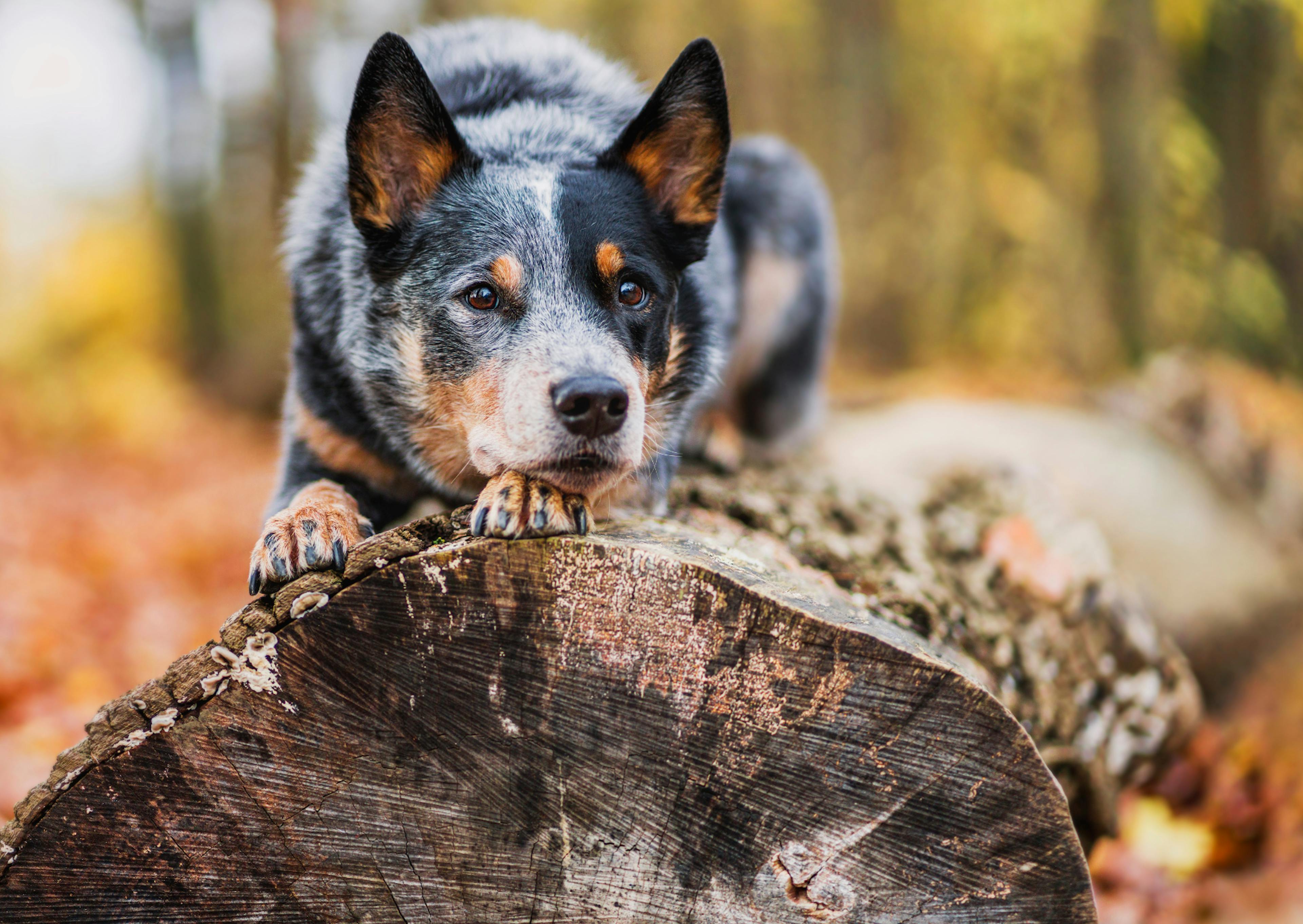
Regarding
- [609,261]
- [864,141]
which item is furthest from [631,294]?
[864,141]

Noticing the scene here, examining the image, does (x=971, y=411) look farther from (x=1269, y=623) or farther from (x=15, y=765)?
(x=15, y=765)

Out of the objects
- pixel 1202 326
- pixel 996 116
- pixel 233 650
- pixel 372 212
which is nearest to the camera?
pixel 233 650

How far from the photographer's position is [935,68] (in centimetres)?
1012

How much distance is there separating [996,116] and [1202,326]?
3143 mm

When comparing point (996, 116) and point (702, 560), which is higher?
point (996, 116)

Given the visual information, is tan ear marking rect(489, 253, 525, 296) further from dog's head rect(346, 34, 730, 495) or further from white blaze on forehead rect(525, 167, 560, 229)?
white blaze on forehead rect(525, 167, 560, 229)

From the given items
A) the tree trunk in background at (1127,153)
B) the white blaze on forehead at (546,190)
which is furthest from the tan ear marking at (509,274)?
the tree trunk in background at (1127,153)

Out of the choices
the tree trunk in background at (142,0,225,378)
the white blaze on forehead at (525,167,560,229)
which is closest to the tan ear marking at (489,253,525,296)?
the white blaze on forehead at (525,167,560,229)

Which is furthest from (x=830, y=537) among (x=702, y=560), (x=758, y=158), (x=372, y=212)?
(x=758, y=158)

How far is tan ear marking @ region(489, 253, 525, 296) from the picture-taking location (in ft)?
9.23

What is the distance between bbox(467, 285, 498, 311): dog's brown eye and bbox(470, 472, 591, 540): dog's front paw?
79 centimetres

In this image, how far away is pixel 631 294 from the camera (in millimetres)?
2965

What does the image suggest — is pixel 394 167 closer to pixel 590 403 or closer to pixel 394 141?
pixel 394 141

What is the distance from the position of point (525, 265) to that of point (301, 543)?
1049mm
